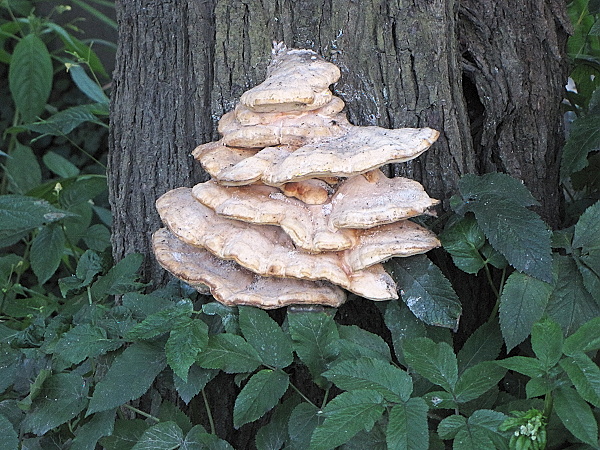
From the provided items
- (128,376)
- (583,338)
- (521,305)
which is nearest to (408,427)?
(583,338)

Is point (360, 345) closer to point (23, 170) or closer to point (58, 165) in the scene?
point (58, 165)

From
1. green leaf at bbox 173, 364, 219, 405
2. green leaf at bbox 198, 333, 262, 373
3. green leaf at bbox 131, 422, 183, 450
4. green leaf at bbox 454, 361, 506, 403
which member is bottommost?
green leaf at bbox 131, 422, 183, 450

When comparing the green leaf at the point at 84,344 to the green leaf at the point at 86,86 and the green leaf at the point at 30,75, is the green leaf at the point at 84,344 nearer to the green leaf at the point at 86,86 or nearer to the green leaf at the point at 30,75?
the green leaf at the point at 86,86

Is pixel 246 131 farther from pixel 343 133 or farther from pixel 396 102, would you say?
pixel 396 102

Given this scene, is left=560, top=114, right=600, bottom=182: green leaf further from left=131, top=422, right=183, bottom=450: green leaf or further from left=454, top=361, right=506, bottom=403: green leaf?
left=131, top=422, right=183, bottom=450: green leaf

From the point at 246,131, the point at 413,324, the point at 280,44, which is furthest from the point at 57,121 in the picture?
the point at 413,324

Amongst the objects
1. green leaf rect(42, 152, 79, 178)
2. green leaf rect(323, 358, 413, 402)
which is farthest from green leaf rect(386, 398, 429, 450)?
green leaf rect(42, 152, 79, 178)
